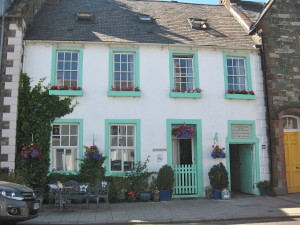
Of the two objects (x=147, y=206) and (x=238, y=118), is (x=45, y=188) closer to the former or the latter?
(x=147, y=206)

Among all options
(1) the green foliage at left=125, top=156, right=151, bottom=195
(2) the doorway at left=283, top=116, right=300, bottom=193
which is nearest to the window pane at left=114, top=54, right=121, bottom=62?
(1) the green foliage at left=125, top=156, right=151, bottom=195

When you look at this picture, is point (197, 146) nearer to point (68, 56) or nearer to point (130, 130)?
point (130, 130)

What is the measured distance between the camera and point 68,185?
1102 centimetres

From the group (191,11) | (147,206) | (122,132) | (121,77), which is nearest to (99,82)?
(121,77)

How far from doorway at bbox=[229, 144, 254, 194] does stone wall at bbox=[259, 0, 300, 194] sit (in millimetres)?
953

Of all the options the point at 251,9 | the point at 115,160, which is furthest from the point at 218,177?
the point at 251,9

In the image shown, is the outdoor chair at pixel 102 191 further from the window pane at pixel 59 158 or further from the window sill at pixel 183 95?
the window sill at pixel 183 95

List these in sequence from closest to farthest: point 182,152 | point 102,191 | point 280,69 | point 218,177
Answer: point 102,191
point 218,177
point 280,69
point 182,152

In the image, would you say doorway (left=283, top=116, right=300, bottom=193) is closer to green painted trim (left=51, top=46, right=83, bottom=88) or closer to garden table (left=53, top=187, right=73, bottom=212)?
green painted trim (left=51, top=46, right=83, bottom=88)

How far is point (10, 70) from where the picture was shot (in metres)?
12.2

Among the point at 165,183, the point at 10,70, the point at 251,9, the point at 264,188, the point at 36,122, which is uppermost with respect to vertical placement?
the point at 251,9

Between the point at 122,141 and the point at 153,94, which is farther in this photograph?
the point at 153,94

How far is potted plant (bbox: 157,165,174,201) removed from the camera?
12.4m

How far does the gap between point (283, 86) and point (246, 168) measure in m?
3.87
